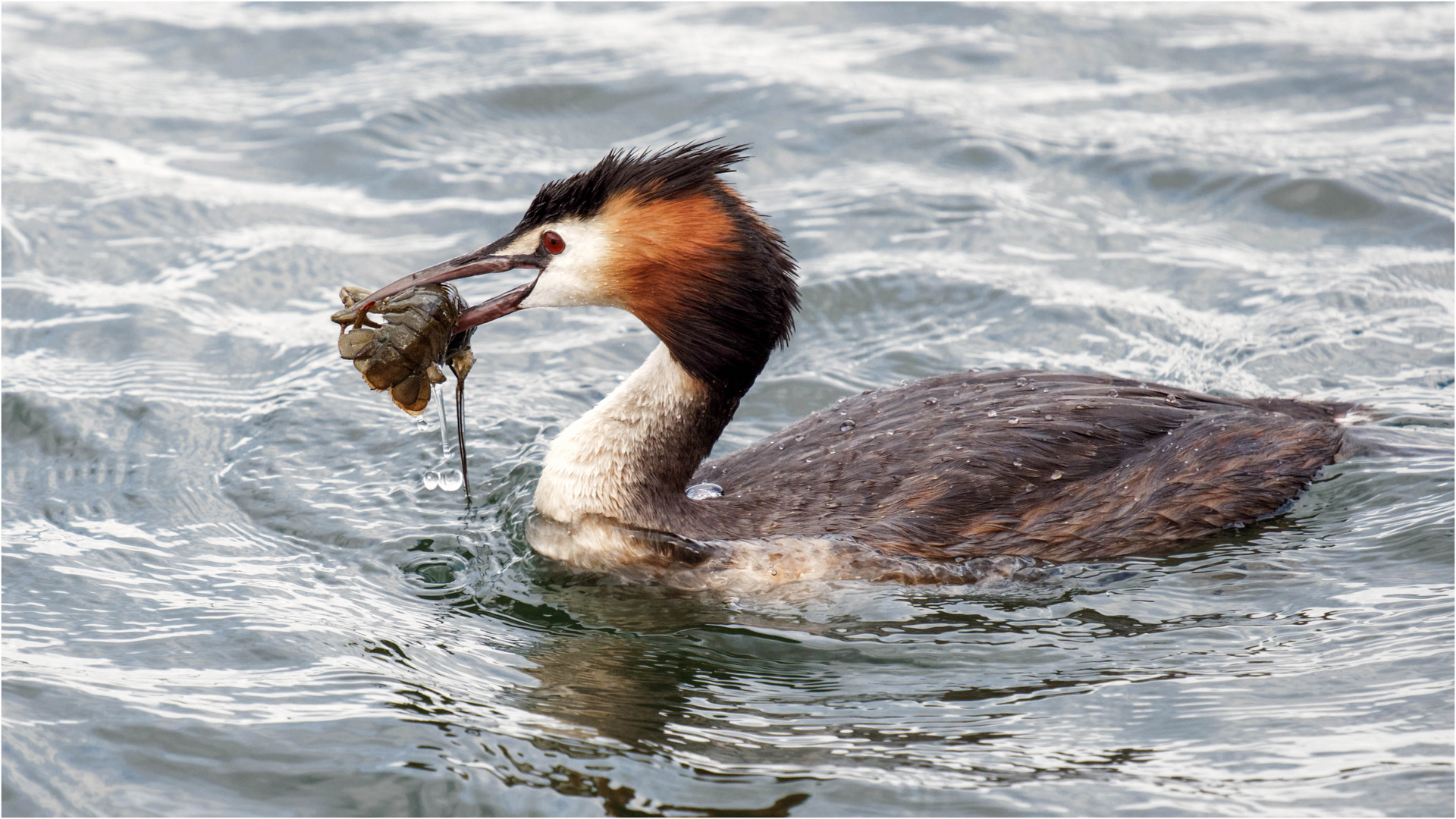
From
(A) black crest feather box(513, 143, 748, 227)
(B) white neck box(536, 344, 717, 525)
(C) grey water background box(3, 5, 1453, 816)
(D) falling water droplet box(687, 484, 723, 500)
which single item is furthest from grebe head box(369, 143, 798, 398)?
(C) grey water background box(3, 5, 1453, 816)

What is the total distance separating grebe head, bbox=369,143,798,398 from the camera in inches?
241

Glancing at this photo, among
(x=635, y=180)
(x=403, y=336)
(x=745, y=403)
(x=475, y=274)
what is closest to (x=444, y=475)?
(x=403, y=336)

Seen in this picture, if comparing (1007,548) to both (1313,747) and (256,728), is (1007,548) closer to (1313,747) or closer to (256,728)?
(1313,747)

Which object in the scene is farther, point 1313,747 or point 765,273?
point 765,273

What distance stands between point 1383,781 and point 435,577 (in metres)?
3.85

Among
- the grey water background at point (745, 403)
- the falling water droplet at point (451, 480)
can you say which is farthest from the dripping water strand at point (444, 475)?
the grey water background at point (745, 403)

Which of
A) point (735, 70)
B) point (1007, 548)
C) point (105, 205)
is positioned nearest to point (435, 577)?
point (1007, 548)

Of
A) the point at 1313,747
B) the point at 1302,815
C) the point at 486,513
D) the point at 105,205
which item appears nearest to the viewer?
the point at 1302,815

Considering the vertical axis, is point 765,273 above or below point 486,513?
above

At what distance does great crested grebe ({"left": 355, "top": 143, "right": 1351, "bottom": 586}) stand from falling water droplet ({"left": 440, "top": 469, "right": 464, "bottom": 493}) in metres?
0.80

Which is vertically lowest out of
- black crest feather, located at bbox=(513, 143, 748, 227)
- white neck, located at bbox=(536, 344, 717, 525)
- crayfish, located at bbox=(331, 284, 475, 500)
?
white neck, located at bbox=(536, 344, 717, 525)

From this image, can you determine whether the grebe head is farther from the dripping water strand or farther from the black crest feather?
the dripping water strand

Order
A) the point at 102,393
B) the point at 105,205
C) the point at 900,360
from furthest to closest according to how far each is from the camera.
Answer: the point at 105,205
the point at 900,360
the point at 102,393

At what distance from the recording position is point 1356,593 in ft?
20.6
